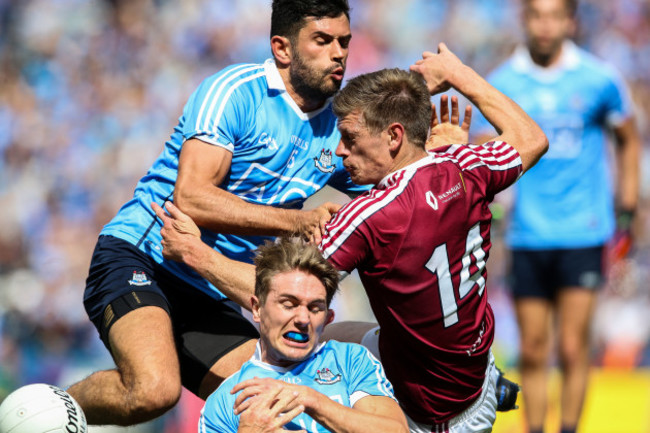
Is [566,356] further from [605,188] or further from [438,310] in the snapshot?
[438,310]

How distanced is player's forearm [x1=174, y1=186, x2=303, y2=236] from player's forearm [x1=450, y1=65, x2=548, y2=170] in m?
1.13

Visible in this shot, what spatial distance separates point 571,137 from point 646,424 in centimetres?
315

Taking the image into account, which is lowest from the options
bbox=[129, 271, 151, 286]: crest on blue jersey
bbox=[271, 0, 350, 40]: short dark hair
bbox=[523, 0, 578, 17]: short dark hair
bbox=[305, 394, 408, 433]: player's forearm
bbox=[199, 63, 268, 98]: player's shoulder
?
bbox=[305, 394, 408, 433]: player's forearm

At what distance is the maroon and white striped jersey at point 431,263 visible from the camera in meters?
3.96

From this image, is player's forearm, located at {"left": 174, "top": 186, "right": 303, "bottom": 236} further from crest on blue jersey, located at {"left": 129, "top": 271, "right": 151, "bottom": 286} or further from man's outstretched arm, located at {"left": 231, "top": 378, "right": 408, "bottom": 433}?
man's outstretched arm, located at {"left": 231, "top": 378, "right": 408, "bottom": 433}

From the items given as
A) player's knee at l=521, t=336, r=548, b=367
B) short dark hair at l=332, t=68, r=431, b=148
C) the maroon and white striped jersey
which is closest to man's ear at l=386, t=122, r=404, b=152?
short dark hair at l=332, t=68, r=431, b=148

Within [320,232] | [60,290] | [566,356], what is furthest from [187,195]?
[60,290]

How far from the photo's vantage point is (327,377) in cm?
382

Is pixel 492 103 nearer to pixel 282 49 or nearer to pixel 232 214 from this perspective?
pixel 282 49

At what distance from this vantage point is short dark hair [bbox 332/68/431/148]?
411 centimetres

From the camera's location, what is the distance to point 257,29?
12.0 metres

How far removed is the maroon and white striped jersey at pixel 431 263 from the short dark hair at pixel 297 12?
981 millimetres

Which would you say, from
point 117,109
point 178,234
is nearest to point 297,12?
point 178,234

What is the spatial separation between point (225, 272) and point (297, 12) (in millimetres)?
1529
